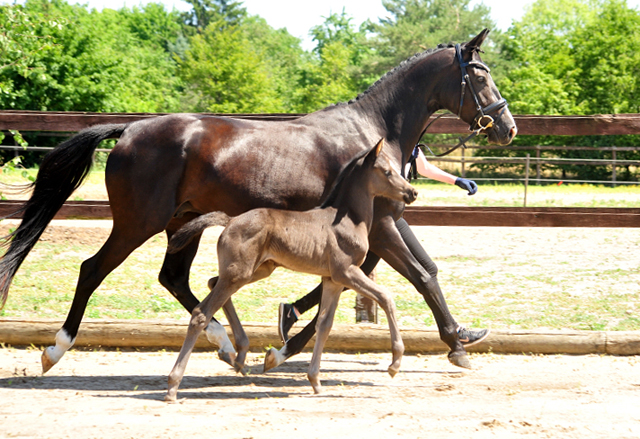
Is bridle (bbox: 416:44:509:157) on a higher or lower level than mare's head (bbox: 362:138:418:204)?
Result: higher

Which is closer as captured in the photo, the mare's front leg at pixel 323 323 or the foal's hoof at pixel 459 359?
the mare's front leg at pixel 323 323

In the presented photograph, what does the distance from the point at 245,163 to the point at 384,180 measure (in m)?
0.89

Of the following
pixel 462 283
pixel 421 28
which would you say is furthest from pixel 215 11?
pixel 462 283

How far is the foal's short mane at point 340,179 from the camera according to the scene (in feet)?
13.4

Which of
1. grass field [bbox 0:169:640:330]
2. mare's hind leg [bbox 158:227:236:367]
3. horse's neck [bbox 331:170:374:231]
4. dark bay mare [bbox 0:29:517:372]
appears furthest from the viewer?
grass field [bbox 0:169:640:330]

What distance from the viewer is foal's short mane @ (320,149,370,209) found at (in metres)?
4.07

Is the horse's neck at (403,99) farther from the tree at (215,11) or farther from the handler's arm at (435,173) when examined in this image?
the tree at (215,11)

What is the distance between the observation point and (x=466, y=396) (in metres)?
3.87

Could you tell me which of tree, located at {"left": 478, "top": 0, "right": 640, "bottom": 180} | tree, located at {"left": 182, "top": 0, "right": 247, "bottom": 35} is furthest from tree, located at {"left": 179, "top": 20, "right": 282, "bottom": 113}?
tree, located at {"left": 182, "top": 0, "right": 247, "bottom": 35}

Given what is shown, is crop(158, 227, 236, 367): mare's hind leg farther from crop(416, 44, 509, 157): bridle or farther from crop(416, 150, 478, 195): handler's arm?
crop(416, 44, 509, 157): bridle

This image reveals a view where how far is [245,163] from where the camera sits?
Answer: 413 cm

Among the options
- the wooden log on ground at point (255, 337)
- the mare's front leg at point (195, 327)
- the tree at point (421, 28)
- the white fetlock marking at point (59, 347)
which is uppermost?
the tree at point (421, 28)

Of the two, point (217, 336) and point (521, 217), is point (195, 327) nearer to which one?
point (217, 336)

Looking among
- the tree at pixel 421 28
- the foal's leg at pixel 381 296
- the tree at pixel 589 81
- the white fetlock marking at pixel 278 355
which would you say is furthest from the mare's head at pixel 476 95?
the tree at pixel 421 28
